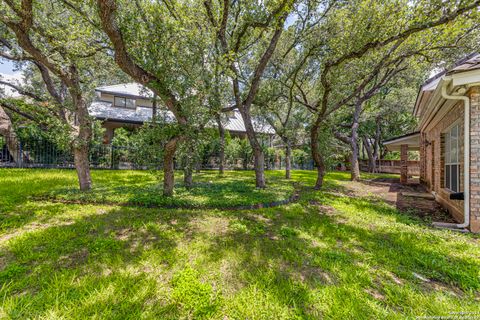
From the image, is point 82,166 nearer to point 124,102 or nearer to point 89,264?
point 89,264

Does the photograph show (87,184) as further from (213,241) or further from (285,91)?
(285,91)

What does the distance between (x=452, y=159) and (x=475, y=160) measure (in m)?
2.27

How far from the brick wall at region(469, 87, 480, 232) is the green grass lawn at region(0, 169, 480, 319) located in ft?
1.70

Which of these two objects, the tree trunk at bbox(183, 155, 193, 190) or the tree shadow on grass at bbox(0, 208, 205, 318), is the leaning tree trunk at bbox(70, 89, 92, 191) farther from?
the tree trunk at bbox(183, 155, 193, 190)

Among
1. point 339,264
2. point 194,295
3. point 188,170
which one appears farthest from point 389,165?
point 194,295

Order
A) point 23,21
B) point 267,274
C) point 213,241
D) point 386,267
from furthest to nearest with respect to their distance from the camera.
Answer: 1. point 23,21
2. point 213,241
3. point 386,267
4. point 267,274

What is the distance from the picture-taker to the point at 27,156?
11250mm

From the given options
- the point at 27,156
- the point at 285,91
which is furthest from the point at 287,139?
the point at 27,156

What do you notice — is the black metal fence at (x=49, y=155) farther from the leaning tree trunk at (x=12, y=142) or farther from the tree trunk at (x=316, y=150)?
the tree trunk at (x=316, y=150)

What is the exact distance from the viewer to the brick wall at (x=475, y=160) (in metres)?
4.11

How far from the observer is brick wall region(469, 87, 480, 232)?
13.5 ft

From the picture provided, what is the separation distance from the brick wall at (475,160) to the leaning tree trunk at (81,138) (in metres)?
9.83

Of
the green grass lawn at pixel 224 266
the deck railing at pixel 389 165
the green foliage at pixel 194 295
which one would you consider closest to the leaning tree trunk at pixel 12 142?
the green grass lawn at pixel 224 266

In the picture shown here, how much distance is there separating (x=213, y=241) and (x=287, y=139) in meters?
9.57
